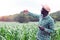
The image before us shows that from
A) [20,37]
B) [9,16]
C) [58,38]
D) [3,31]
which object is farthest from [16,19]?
[58,38]

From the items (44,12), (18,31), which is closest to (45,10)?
(44,12)

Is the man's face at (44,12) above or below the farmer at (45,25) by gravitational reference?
above

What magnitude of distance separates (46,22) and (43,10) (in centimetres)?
16

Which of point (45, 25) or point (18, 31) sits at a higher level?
point (45, 25)

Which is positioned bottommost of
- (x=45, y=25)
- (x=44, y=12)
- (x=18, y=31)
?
(x=18, y=31)

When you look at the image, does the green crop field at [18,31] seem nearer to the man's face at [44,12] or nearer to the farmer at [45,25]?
the farmer at [45,25]

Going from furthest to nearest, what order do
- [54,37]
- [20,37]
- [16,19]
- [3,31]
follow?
1. [54,37]
2. [3,31]
3. [20,37]
4. [16,19]

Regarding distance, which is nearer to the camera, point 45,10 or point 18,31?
point 45,10

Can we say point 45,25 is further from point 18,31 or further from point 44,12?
point 18,31

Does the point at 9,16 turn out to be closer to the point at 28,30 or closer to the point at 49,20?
the point at 28,30

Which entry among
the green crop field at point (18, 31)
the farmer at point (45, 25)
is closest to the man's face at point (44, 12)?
the farmer at point (45, 25)

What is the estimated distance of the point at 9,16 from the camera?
4.23 metres

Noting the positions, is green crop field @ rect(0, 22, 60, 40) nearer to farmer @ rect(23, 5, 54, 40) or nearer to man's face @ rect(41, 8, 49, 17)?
farmer @ rect(23, 5, 54, 40)

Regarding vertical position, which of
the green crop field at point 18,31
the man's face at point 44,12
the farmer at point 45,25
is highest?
the man's face at point 44,12
